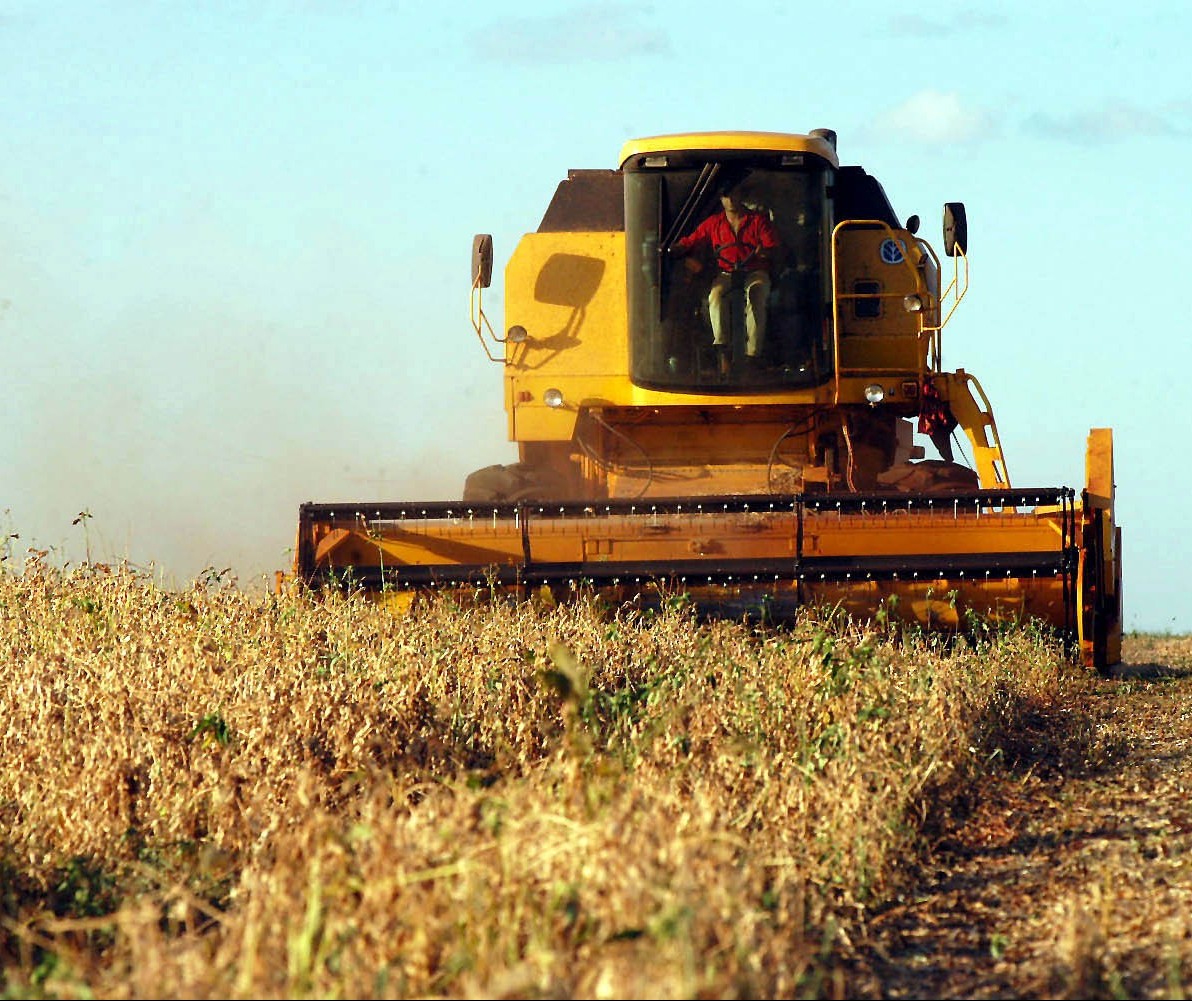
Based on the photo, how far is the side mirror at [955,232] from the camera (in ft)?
34.0

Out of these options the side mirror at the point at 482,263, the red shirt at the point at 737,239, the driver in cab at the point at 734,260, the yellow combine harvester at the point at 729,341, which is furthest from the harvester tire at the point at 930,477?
the side mirror at the point at 482,263

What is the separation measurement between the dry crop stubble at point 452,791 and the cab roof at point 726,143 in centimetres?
346

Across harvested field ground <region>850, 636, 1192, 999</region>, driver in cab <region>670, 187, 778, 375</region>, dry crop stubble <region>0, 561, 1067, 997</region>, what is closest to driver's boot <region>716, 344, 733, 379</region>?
driver in cab <region>670, 187, 778, 375</region>

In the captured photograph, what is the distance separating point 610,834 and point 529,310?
762cm

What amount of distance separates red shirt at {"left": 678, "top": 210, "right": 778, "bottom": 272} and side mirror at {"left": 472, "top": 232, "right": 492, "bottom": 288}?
1115mm

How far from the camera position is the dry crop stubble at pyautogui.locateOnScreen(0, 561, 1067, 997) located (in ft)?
10.2

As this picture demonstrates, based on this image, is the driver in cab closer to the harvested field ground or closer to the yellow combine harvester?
the yellow combine harvester

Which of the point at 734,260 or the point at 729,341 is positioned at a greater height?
the point at 734,260

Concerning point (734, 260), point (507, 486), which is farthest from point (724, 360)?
point (507, 486)

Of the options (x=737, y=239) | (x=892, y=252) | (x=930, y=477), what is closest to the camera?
(x=930, y=477)

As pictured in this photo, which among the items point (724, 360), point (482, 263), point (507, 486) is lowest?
point (507, 486)

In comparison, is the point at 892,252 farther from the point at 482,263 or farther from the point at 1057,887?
the point at 1057,887

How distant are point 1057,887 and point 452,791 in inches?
60.7

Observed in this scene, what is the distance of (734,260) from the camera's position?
1060cm
